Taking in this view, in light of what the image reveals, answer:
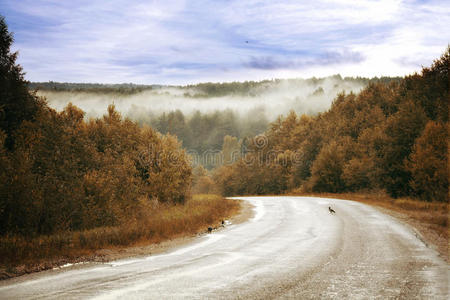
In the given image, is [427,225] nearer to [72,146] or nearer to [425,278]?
[425,278]

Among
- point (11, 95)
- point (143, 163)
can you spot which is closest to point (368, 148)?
point (143, 163)

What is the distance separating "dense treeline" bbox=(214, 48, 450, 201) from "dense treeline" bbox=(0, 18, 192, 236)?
1784 centimetres

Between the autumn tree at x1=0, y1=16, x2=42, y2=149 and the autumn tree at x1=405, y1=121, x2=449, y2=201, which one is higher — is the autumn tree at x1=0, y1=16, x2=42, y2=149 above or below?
above

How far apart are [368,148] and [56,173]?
38.0 meters

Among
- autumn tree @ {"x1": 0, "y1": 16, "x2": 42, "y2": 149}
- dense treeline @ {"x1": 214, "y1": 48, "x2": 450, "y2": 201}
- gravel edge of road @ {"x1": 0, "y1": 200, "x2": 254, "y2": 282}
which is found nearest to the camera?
gravel edge of road @ {"x1": 0, "y1": 200, "x2": 254, "y2": 282}

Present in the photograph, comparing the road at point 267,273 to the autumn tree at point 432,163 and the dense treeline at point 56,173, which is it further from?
the autumn tree at point 432,163

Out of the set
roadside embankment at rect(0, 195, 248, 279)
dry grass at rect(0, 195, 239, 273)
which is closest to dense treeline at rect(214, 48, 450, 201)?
dry grass at rect(0, 195, 239, 273)

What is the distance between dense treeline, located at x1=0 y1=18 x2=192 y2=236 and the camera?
12.3 metres

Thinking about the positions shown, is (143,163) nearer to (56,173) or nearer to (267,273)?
(56,173)

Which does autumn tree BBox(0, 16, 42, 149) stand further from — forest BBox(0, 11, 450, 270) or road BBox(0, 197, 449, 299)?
road BBox(0, 197, 449, 299)

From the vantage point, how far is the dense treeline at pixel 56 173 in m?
12.3

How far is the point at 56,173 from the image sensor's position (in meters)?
14.6

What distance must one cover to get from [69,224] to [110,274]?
311 inches

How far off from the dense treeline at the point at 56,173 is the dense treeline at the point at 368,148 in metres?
17.8
